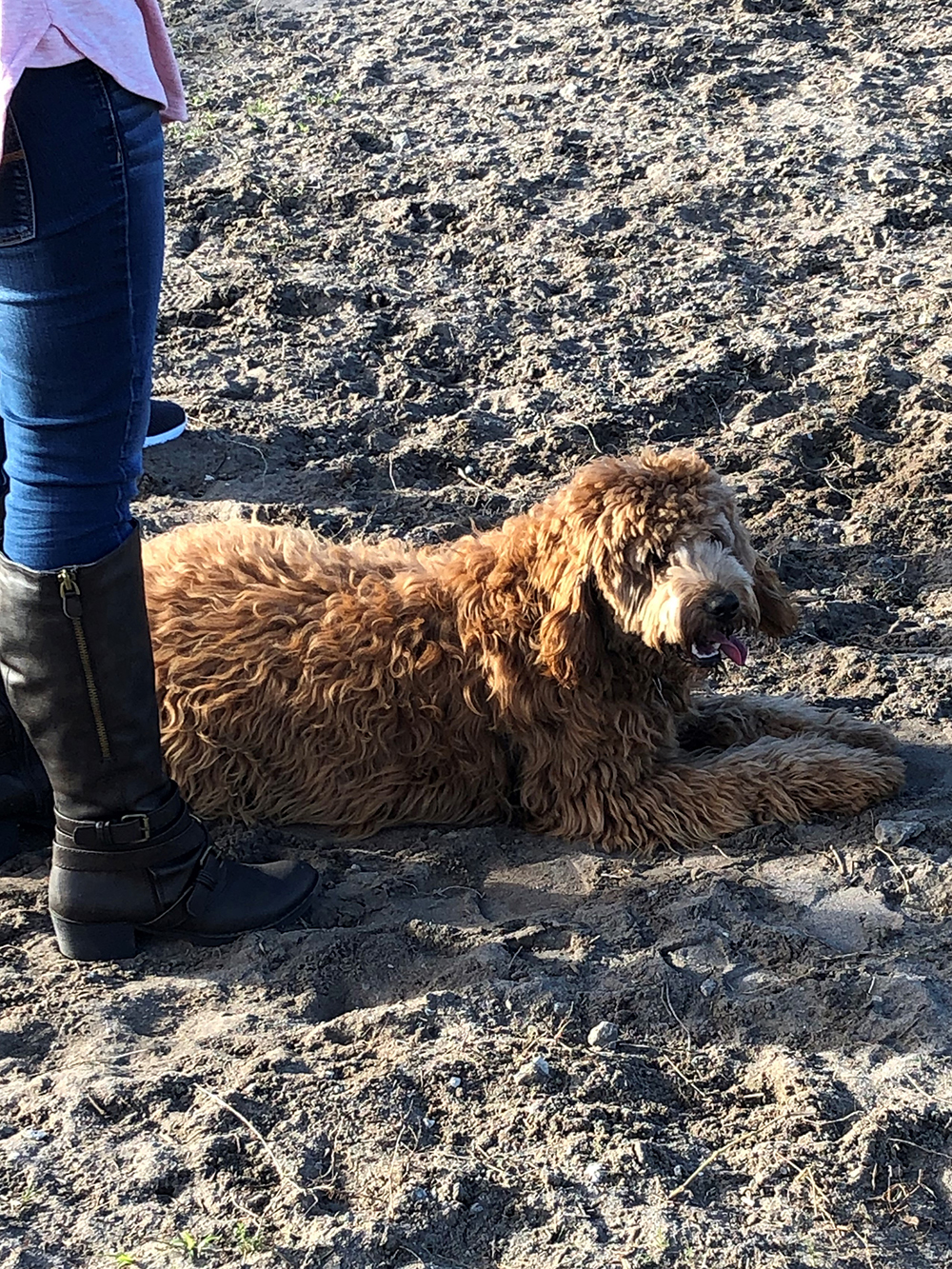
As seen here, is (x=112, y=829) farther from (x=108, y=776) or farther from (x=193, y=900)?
(x=193, y=900)

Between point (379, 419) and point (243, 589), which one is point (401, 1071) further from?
point (379, 419)

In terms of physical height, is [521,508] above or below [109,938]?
above

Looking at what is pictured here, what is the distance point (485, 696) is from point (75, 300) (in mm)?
1874

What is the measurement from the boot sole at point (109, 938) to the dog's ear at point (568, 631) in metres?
1.10

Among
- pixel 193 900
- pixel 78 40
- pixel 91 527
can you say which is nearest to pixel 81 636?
pixel 91 527

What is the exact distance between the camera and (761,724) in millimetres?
4637

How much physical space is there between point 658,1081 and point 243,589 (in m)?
2.00

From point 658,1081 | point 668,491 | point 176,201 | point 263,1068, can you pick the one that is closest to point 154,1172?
point 263,1068

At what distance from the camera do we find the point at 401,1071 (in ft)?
10.2

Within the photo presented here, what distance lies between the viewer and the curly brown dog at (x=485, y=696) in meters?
4.16

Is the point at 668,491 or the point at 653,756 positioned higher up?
the point at 668,491

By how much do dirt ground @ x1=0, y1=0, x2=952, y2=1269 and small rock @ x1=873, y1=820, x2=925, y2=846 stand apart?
14mm

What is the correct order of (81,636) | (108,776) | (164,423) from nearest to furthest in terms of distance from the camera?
(81,636) → (108,776) → (164,423)

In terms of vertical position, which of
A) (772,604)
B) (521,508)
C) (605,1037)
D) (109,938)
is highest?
(772,604)
